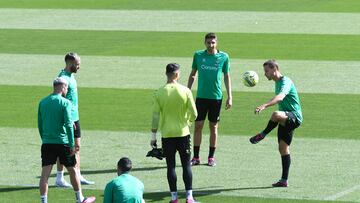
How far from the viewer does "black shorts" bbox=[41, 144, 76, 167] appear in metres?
16.2

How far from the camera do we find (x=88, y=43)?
107ft

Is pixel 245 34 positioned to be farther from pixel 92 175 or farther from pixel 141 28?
pixel 92 175

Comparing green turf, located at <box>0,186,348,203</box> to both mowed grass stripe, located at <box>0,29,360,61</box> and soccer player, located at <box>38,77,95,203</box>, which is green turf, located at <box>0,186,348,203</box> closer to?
soccer player, located at <box>38,77,95,203</box>

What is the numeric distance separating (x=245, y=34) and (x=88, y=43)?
16.5 feet

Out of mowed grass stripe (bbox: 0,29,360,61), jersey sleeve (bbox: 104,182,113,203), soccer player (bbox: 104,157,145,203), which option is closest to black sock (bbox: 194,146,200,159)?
soccer player (bbox: 104,157,145,203)

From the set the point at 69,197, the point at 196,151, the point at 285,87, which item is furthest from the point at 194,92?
the point at 69,197

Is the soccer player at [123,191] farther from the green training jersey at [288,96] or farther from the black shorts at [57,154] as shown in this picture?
the green training jersey at [288,96]

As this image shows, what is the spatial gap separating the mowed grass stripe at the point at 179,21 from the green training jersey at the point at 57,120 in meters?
18.6

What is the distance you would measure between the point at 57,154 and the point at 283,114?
12.8 ft

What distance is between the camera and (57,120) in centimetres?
1614

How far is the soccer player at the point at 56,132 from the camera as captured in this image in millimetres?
16109

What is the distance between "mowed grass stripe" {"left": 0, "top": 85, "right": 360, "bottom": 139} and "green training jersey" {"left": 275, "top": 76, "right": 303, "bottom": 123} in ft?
11.0

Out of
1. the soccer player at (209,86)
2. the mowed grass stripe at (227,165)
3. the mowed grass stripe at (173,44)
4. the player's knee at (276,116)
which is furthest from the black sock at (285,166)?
the mowed grass stripe at (173,44)

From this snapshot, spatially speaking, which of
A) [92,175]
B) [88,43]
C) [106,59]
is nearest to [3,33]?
[88,43]
